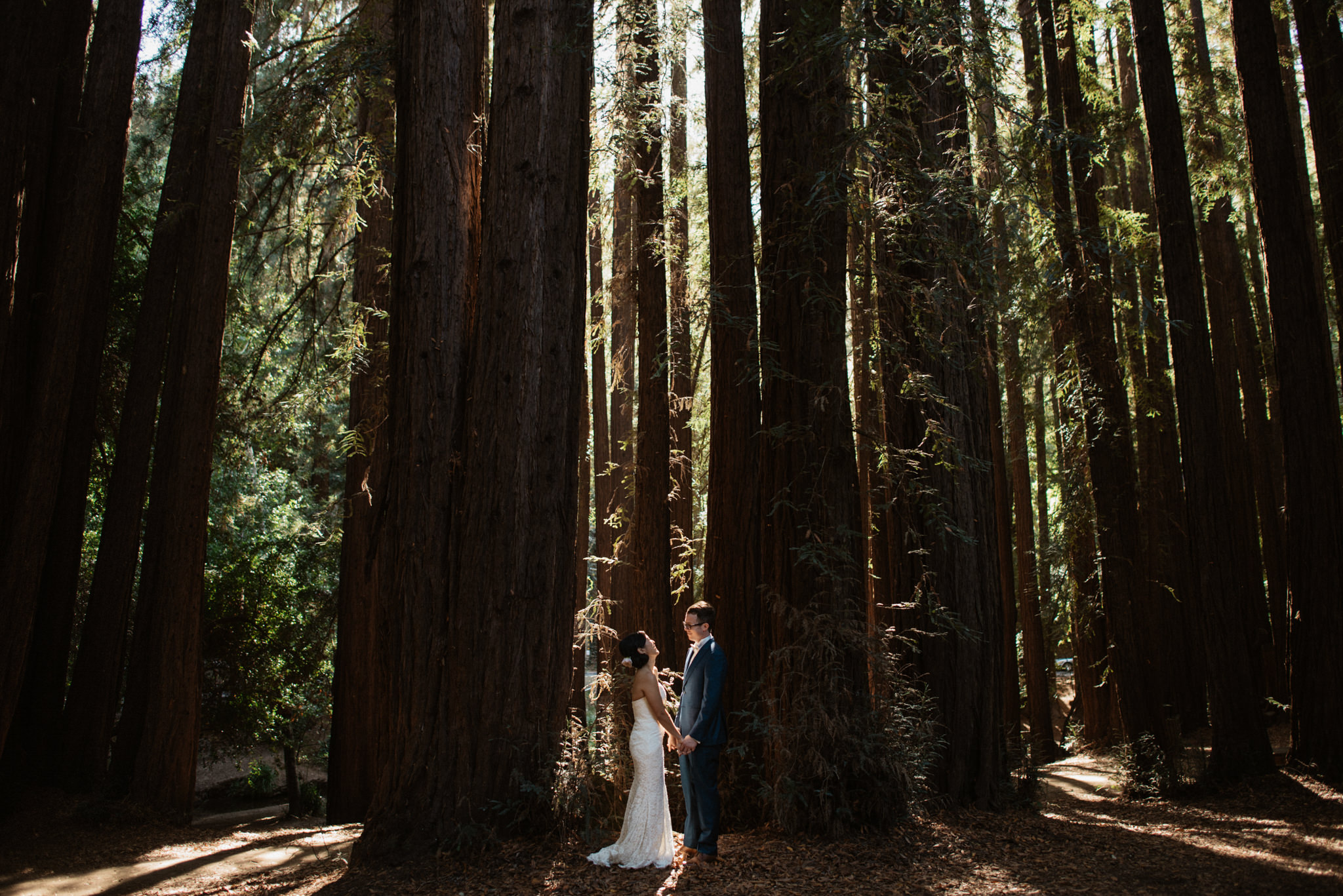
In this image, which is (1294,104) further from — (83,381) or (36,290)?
(83,381)

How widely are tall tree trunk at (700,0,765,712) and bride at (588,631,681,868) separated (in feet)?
4.80

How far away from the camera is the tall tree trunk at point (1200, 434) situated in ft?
26.6

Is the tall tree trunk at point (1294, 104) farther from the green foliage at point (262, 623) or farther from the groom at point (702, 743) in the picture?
the green foliage at point (262, 623)

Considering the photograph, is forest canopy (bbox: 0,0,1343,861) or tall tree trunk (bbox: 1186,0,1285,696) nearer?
forest canopy (bbox: 0,0,1343,861)

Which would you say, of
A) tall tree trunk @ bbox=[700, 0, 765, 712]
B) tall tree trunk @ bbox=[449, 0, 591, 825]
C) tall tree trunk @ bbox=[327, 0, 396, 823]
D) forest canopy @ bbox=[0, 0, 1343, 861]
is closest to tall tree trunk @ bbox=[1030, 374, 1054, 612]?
forest canopy @ bbox=[0, 0, 1343, 861]

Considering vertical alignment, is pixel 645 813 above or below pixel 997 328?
below

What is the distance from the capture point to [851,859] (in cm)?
530

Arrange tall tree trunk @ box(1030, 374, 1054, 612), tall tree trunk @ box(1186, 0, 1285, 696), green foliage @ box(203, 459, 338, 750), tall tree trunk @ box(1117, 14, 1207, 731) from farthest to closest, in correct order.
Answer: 1. tall tree trunk @ box(1030, 374, 1054, 612)
2. green foliage @ box(203, 459, 338, 750)
3. tall tree trunk @ box(1186, 0, 1285, 696)
4. tall tree trunk @ box(1117, 14, 1207, 731)

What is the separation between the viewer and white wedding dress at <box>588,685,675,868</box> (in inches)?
203

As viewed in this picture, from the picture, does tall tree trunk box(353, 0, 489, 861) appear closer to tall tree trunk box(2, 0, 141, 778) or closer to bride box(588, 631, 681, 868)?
bride box(588, 631, 681, 868)

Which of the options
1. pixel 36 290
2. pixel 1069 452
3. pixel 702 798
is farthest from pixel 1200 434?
pixel 36 290

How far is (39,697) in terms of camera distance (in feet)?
28.8

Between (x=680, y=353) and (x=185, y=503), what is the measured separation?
561cm

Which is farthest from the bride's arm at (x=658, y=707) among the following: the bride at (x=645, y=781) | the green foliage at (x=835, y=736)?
the green foliage at (x=835, y=736)
